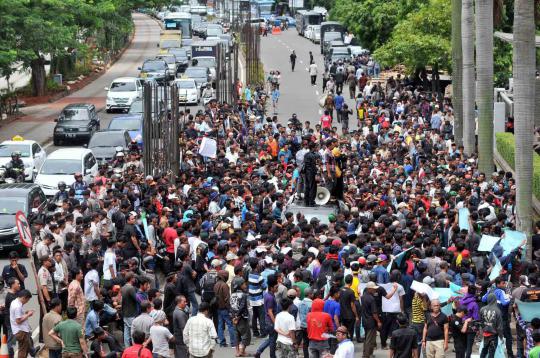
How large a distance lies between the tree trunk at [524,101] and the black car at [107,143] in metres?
15.8

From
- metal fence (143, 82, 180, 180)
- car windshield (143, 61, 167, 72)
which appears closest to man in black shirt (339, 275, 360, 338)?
metal fence (143, 82, 180, 180)

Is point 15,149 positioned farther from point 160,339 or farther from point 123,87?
point 160,339

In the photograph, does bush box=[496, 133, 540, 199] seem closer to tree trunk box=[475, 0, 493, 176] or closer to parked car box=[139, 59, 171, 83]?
tree trunk box=[475, 0, 493, 176]

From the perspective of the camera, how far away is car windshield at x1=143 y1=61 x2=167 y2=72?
217ft

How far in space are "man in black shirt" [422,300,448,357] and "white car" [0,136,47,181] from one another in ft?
65.3

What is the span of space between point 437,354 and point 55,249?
6.85 meters

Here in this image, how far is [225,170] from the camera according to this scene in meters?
33.1

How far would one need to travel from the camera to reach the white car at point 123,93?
186 feet

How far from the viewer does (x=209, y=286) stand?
21.6 m

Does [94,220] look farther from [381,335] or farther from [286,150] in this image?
[286,150]

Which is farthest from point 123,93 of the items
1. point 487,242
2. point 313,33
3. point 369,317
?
point 313,33

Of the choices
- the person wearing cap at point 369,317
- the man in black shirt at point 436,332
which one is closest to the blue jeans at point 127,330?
the person wearing cap at point 369,317

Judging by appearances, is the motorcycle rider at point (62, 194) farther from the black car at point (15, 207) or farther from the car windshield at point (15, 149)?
the car windshield at point (15, 149)

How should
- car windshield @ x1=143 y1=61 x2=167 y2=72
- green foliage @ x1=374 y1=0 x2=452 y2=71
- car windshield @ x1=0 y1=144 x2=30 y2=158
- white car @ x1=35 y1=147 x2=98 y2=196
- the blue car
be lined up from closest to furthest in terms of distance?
white car @ x1=35 y1=147 x2=98 y2=196 → car windshield @ x1=0 y1=144 x2=30 y2=158 → the blue car → green foliage @ x1=374 y1=0 x2=452 y2=71 → car windshield @ x1=143 y1=61 x2=167 y2=72
